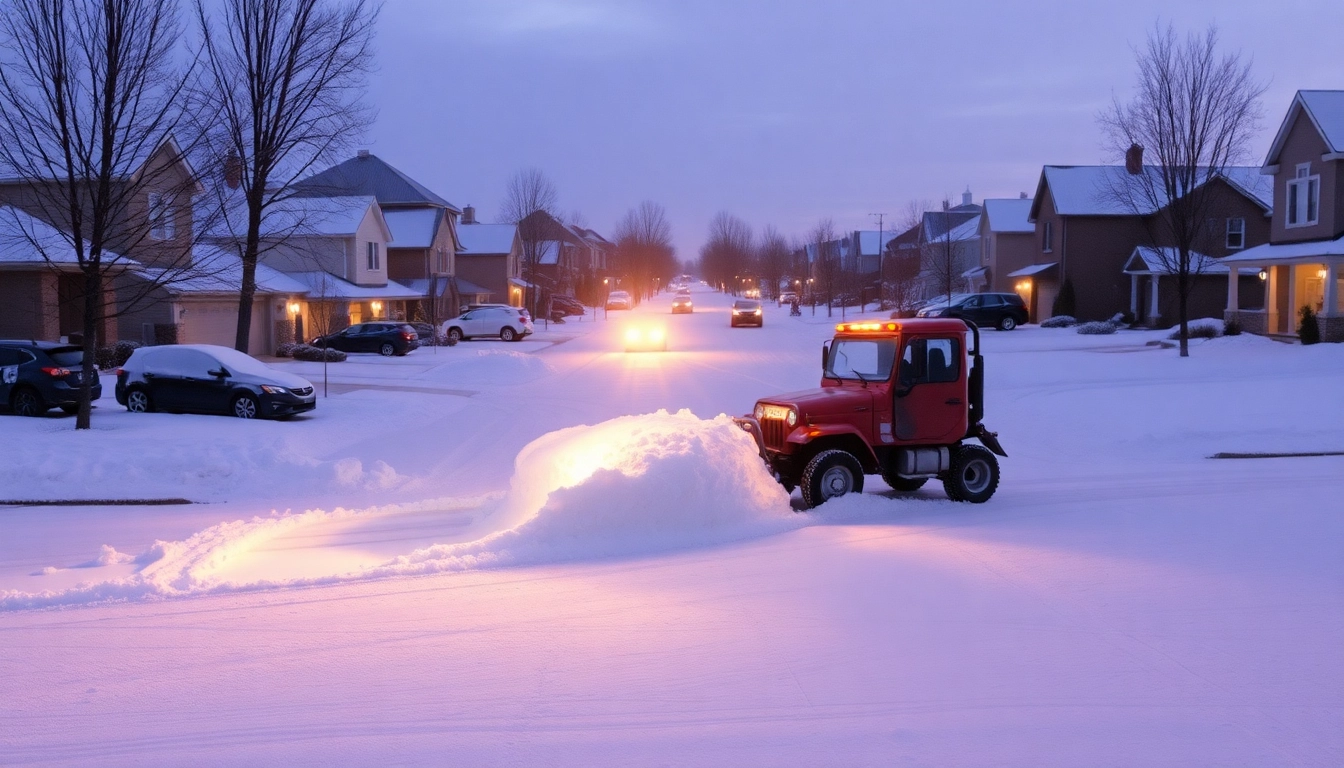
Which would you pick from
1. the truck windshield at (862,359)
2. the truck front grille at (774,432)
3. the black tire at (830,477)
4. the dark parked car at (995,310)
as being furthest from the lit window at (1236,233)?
the truck front grille at (774,432)

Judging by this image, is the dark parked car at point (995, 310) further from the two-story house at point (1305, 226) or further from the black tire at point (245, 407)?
the black tire at point (245, 407)

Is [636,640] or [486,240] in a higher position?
[486,240]

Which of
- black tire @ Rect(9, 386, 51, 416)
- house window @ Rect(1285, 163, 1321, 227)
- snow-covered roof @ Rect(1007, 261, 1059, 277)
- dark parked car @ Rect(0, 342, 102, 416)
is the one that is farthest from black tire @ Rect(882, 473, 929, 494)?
snow-covered roof @ Rect(1007, 261, 1059, 277)

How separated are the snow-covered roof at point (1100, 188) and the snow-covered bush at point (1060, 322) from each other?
16.2 ft

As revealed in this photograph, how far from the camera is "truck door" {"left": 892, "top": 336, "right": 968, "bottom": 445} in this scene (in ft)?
40.8

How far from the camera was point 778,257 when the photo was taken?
146375 millimetres

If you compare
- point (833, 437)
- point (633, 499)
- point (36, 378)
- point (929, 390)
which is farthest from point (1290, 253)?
point (36, 378)

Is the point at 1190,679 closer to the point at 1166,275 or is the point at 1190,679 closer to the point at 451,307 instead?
the point at 1166,275

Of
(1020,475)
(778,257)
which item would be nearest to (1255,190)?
(1020,475)

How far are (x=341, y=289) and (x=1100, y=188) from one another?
1370 inches

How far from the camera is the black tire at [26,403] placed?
20.2m

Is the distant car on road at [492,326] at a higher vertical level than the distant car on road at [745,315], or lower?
lower

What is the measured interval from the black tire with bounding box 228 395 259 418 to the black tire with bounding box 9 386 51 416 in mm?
3476

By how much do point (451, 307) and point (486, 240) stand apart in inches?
433
